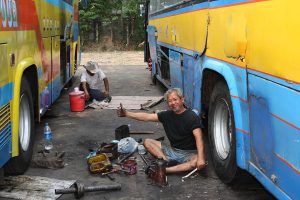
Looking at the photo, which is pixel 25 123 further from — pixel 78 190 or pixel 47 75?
pixel 47 75

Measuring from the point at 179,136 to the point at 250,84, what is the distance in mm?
1586

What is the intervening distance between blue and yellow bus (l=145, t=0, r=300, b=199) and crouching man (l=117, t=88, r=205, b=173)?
8.2 inches

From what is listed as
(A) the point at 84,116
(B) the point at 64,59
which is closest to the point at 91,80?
(B) the point at 64,59

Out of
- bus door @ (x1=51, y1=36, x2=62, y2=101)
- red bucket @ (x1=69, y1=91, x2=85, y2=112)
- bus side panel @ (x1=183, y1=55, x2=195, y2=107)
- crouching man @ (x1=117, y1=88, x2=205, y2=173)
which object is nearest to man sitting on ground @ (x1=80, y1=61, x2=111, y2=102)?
red bucket @ (x1=69, y1=91, x2=85, y2=112)

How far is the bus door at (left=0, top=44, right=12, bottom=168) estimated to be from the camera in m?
3.73

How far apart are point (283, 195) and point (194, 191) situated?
4.82ft

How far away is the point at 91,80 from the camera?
30.1 feet

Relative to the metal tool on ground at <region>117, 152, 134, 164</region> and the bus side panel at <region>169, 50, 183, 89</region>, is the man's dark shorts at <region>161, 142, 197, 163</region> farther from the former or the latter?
the bus side panel at <region>169, 50, 183, 89</region>

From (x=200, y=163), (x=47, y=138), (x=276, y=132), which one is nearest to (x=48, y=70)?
(x=47, y=138)

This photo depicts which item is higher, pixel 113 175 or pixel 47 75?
pixel 47 75

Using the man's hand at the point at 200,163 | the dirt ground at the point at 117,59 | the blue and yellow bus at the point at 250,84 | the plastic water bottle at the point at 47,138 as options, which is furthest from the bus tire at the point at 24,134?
the dirt ground at the point at 117,59

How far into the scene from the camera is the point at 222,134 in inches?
Answer: 189

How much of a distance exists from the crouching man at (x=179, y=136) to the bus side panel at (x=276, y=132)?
47.1 inches

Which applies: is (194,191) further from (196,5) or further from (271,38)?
(196,5)
